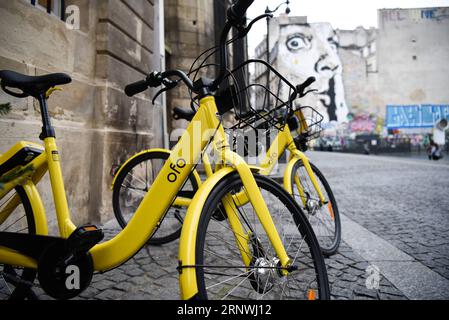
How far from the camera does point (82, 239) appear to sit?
147 centimetres

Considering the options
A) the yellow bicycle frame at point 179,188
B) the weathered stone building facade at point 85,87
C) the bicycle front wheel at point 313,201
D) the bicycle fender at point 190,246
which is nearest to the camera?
the bicycle fender at point 190,246

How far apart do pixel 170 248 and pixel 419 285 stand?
6.34 ft

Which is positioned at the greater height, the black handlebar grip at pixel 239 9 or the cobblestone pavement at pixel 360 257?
the black handlebar grip at pixel 239 9

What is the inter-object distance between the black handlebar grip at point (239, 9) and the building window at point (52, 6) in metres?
A: 2.52

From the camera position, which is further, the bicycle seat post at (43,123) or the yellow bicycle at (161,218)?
the bicycle seat post at (43,123)

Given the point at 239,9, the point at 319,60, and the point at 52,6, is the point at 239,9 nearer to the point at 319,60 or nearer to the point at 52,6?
the point at 52,6

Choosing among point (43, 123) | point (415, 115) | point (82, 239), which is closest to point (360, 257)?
point (82, 239)

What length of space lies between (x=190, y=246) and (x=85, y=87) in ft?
8.96

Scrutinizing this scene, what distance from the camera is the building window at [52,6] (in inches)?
113

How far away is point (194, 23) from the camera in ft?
25.3

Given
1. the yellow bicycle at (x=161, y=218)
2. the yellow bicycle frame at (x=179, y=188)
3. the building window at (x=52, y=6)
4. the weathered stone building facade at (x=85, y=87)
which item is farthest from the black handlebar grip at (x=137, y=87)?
the building window at (x=52, y=6)

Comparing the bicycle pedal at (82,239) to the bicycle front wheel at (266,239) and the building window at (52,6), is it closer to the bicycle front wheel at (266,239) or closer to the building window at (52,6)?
the bicycle front wheel at (266,239)

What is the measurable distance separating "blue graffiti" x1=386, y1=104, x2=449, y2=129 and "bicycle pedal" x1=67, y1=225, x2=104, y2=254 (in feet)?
161
